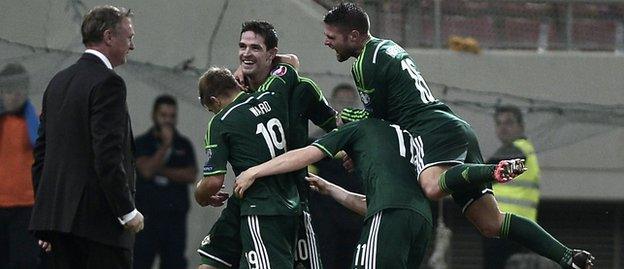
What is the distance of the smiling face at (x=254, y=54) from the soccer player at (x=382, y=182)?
2.43ft

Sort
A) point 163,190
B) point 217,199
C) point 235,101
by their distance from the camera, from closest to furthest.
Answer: point 235,101 < point 217,199 < point 163,190

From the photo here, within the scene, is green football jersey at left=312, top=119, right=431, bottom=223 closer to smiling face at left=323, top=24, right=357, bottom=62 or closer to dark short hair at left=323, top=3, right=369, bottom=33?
smiling face at left=323, top=24, right=357, bottom=62

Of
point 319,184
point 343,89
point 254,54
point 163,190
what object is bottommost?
point 163,190

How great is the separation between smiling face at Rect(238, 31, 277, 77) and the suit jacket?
1.13 metres

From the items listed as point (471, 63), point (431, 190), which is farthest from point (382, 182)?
point (471, 63)

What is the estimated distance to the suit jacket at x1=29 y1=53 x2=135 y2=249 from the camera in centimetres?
702

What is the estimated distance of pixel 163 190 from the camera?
1140 cm

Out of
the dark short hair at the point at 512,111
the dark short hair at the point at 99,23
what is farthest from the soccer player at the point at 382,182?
the dark short hair at the point at 512,111

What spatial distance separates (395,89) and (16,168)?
4221 mm

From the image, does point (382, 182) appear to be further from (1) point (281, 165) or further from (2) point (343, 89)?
(2) point (343, 89)

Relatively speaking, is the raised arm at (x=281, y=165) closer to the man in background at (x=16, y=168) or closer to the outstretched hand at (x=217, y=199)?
the outstretched hand at (x=217, y=199)

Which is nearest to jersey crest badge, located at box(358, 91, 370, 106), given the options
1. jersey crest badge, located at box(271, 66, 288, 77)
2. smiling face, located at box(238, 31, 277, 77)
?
jersey crest badge, located at box(271, 66, 288, 77)

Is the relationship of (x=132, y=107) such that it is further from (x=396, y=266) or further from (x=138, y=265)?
(x=396, y=266)

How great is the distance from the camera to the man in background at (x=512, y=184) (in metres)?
11.3
